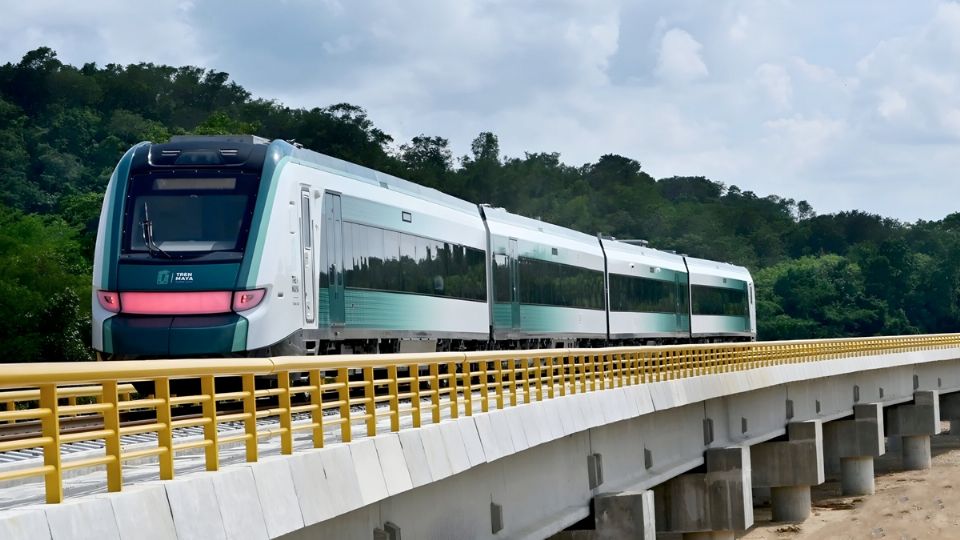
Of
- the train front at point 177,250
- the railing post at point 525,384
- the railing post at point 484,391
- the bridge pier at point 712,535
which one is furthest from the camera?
the bridge pier at point 712,535

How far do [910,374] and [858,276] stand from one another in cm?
8391

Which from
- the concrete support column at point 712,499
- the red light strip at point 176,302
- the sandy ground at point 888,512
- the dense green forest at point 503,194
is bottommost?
the sandy ground at point 888,512

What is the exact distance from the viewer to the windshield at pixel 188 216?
1964 cm

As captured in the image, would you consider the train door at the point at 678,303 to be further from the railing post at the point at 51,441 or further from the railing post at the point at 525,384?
the railing post at the point at 51,441

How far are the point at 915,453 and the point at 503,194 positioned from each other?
94910 mm

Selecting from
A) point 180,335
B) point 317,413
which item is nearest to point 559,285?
→ point 180,335

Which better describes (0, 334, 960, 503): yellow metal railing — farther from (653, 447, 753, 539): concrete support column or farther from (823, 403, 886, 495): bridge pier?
(823, 403, 886, 495): bridge pier

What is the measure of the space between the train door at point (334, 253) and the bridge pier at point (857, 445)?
27.3m

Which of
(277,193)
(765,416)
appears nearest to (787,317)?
(765,416)

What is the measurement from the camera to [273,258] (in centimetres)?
1969

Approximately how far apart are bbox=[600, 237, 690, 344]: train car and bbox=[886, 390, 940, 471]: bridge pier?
8.75 metres

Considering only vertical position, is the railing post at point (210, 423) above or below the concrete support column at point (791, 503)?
above

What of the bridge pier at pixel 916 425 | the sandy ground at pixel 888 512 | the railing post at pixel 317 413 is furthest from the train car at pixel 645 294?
the railing post at pixel 317 413

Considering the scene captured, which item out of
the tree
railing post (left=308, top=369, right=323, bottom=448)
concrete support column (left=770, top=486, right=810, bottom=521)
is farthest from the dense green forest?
railing post (left=308, top=369, right=323, bottom=448)
